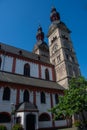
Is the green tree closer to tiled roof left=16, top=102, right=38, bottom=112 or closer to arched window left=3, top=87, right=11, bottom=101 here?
tiled roof left=16, top=102, right=38, bottom=112

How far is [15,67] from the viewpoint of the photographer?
25.4 meters

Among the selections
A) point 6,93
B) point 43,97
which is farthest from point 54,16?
point 6,93

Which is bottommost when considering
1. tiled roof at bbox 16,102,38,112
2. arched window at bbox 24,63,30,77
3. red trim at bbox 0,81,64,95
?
tiled roof at bbox 16,102,38,112

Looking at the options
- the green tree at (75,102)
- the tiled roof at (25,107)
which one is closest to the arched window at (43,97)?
the tiled roof at (25,107)

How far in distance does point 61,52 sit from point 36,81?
11.0 m

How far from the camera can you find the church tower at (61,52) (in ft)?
93.9

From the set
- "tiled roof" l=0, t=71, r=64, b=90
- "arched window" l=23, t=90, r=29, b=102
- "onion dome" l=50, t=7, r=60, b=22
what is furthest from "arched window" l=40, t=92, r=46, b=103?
"onion dome" l=50, t=7, r=60, b=22

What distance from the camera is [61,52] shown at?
3130cm

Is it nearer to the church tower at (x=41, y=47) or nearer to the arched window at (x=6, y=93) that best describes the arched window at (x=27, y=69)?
the arched window at (x=6, y=93)

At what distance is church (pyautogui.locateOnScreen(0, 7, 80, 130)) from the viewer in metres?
17.7

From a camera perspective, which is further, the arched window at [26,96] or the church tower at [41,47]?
the church tower at [41,47]

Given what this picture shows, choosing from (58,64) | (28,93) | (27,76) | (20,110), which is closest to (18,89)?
(28,93)

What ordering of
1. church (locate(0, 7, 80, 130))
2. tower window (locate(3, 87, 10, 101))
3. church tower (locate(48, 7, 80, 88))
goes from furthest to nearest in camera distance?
1. church tower (locate(48, 7, 80, 88))
2. tower window (locate(3, 87, 10, 101))
3. church (locate(0, 7, 80, 130))

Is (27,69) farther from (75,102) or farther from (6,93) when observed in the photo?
(75,102)
